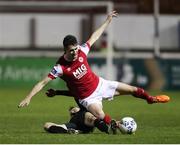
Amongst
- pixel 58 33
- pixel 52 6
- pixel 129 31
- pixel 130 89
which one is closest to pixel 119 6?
pixel 129 31

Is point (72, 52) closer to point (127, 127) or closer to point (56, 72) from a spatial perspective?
point (56, 72)

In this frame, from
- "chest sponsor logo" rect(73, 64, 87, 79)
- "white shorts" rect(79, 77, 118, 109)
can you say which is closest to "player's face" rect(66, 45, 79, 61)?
"chest sponsor logo" rect(73, 64, 87, 79)

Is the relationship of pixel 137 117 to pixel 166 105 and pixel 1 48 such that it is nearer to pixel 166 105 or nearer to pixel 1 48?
pixel 166 105

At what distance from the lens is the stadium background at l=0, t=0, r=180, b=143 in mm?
→ 17109

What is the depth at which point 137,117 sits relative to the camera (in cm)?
2034

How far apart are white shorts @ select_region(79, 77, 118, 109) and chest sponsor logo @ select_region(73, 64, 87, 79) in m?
0.42

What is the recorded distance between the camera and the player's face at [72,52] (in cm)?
1508

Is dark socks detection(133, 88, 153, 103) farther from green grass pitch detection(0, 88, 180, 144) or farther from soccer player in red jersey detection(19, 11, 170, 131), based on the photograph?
green grass pitch detection(0, 88, 180, 144)

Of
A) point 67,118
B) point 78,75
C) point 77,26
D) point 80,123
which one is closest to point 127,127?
point 80,123

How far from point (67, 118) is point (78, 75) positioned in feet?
15.2

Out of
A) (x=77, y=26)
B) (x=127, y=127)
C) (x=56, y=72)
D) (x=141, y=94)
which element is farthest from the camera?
(x=77, y=26)

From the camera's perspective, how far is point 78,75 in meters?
15.4

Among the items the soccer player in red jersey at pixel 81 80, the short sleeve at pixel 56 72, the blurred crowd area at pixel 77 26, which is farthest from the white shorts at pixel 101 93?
the blurred crowd area at pixel 77 26

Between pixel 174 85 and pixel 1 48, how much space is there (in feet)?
34.0
